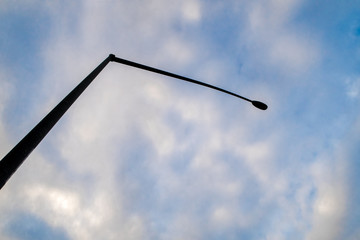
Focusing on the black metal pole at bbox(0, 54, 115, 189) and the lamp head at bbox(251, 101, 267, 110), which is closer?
the black metal pole at bbox(0, 54, 115, 189)

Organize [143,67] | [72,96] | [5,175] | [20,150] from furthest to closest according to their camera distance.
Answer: [143,67]
[72,96]
[20,150]
[5,175]

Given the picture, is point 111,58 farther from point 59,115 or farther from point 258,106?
point 258,106

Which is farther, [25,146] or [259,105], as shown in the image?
[259,105]

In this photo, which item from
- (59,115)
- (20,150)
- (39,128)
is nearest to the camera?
(20,150)

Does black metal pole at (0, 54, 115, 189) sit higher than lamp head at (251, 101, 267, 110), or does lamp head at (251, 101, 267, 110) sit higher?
lamp head at (251, 101, 267, 110)

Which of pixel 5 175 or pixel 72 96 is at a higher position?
pixel 72 96

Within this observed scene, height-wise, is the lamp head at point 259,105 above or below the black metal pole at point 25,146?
above

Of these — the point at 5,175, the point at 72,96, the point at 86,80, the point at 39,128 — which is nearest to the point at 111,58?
the point at 86,80

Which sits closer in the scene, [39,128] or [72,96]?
[39,128]

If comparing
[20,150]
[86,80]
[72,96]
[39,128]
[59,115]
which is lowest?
[20,150]

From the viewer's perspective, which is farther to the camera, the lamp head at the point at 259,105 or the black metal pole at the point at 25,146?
the lamp head at the point at 259,105

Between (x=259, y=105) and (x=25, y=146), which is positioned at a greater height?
(x=259, y=105)

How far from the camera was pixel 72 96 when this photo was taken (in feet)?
16.0

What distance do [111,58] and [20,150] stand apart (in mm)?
5355
